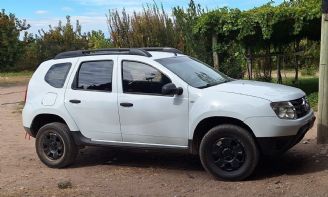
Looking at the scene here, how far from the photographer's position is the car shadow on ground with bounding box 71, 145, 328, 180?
7.26 m

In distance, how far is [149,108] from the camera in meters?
7.26

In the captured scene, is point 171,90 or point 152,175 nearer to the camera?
point 171,90

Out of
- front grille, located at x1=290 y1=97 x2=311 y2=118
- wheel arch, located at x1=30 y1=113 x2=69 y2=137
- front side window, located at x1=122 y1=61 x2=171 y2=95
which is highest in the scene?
front side window, located at x1=122 y1=61 x2=171 y2=95

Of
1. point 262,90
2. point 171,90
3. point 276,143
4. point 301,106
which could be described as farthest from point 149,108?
point 301,106

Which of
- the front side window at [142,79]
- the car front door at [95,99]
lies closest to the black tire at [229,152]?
the front side window at [142,79]

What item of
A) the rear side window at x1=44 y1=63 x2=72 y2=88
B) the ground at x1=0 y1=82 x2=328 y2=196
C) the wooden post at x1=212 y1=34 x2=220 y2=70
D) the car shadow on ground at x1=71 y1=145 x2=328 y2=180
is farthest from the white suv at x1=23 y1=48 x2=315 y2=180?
the wooden post at x1=212 y1=34 x2=220 y2=70

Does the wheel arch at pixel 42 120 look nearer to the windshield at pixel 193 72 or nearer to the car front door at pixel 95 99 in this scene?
the car front door at pixel 95 99

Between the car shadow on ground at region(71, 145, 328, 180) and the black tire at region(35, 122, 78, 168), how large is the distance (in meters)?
0.30

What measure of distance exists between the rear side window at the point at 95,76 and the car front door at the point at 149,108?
0.65 ft

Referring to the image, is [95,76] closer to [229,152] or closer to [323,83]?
[229,152]

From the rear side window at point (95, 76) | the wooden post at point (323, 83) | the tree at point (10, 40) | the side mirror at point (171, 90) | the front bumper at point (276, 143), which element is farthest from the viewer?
the tree at point (10, 40)

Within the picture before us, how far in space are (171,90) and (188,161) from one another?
158cm

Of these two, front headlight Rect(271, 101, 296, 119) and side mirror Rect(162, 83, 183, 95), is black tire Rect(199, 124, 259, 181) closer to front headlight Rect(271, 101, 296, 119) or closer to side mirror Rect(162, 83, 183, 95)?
front headlight Rect(271, 101, 296, 119)

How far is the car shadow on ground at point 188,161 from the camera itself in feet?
23.8
